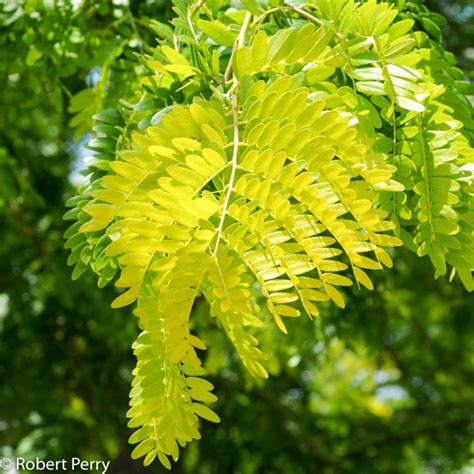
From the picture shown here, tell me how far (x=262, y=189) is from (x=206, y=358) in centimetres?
188

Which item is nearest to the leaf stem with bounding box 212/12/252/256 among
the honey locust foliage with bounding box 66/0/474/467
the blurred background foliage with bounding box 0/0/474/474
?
the honey locust foliage with bounding box 66/0/474/467

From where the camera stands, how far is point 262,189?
0.97 meters

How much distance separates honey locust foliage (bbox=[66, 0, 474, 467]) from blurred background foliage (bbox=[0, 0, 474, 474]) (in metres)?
1.17

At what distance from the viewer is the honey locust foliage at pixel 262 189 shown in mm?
953

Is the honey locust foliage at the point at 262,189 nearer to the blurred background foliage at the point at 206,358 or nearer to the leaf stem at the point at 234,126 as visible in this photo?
the leaf stem at the point at 234,126

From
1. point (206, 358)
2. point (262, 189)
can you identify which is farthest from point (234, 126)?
point (206, 358)

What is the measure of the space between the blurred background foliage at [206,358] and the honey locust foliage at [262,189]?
3.85 feet

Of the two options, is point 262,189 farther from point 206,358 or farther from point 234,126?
point 206,358

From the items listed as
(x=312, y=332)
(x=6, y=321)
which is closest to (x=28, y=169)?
(x=6, y=321)

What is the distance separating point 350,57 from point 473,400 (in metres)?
3.05

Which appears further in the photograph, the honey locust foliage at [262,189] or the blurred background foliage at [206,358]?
the blurred background foliage at [206,358]

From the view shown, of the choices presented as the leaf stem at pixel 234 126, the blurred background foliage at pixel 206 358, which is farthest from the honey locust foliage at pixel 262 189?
the blurred background foliage at pixel 206 358

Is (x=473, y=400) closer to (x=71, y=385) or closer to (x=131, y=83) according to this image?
(x=71, y=385)

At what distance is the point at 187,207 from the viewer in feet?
3.09
